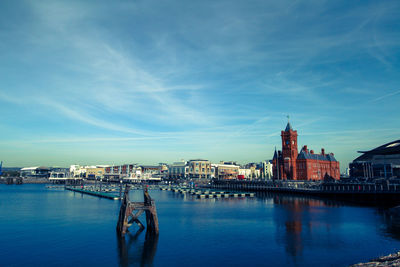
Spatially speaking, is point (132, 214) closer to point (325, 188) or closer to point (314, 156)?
point (325, 188)

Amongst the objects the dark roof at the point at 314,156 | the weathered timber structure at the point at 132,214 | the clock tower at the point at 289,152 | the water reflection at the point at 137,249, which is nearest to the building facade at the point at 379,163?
the dark roof at the point at 314,156

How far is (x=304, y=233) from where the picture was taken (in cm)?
3878

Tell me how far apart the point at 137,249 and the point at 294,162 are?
128570 millimetres

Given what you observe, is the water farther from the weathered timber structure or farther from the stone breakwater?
the stone breakwater

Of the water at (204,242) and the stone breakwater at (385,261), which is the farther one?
the water at (204,242)

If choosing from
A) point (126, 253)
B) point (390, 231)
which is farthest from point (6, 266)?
point (390, 231)

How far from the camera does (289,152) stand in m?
148

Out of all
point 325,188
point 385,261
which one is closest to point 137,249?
point 385,261

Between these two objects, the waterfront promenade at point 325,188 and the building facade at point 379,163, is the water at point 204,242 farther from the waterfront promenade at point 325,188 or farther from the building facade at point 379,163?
the building facade at point 379,163

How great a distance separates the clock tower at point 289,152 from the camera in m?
147

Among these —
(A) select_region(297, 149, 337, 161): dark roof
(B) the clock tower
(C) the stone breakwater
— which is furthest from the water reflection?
(A) select_region(297, 149, 337, 161): dark roof

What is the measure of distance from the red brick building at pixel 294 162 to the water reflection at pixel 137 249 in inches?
4741

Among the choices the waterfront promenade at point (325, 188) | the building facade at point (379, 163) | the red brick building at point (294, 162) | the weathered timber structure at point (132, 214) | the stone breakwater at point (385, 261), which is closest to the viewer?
the stone breakwater at point (385, 261)

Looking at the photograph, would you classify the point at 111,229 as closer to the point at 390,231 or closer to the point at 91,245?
the point at 91,245
